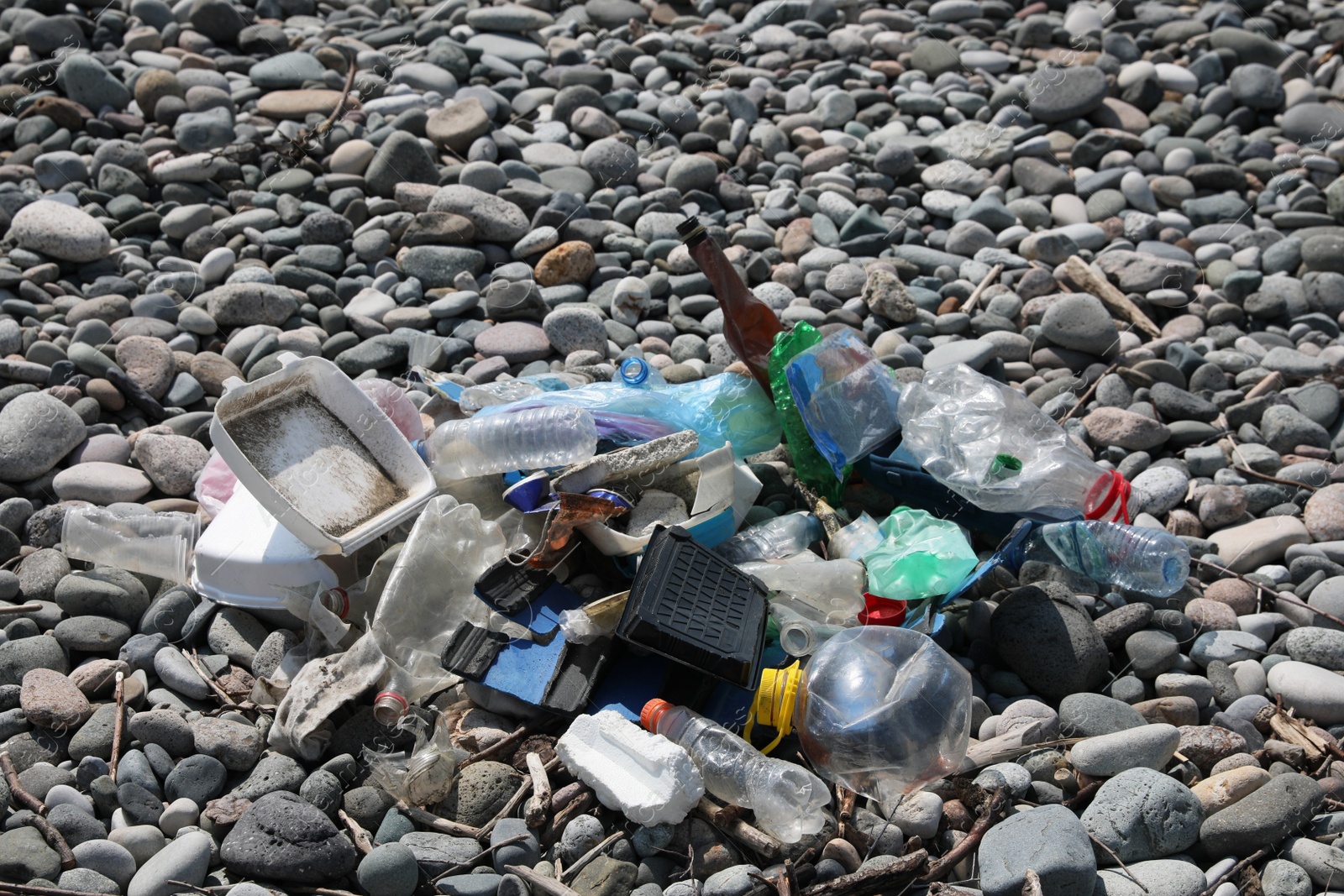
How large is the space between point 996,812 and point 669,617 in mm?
961

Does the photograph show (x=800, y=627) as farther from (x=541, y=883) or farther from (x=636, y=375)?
(x=636, y=375)

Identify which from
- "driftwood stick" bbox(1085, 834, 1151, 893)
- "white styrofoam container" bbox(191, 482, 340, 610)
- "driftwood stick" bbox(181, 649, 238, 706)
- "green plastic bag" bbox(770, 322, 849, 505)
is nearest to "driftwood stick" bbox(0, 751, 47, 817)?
"driftwood stick" bbox(181, 649, 238, 706)

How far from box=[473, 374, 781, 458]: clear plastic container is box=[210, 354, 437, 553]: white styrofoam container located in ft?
1.17

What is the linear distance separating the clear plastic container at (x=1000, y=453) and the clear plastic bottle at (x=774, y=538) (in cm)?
44

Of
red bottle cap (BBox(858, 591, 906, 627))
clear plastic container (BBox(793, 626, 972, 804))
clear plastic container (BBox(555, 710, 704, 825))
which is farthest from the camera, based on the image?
red bottle cap (BBox(858, 591, 906, 627))

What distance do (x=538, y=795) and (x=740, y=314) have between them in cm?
192

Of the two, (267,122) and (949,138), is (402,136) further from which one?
(949,138)

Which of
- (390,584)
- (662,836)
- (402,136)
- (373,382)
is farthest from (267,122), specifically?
(662,836)

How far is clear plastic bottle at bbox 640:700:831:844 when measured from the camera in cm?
257

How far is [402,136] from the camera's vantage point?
5.22 meters

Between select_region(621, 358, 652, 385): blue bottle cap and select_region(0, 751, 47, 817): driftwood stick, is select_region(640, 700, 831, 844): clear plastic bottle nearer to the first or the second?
select_region(621, 358, 652, 385): blue bottle cap

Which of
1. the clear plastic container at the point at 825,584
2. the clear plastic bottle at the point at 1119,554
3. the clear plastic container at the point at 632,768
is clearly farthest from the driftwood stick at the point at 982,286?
the clear plastic container at the point at 632,768

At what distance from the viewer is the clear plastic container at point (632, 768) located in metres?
2.53

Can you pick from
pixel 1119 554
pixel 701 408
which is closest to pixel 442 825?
pixel 701 408
